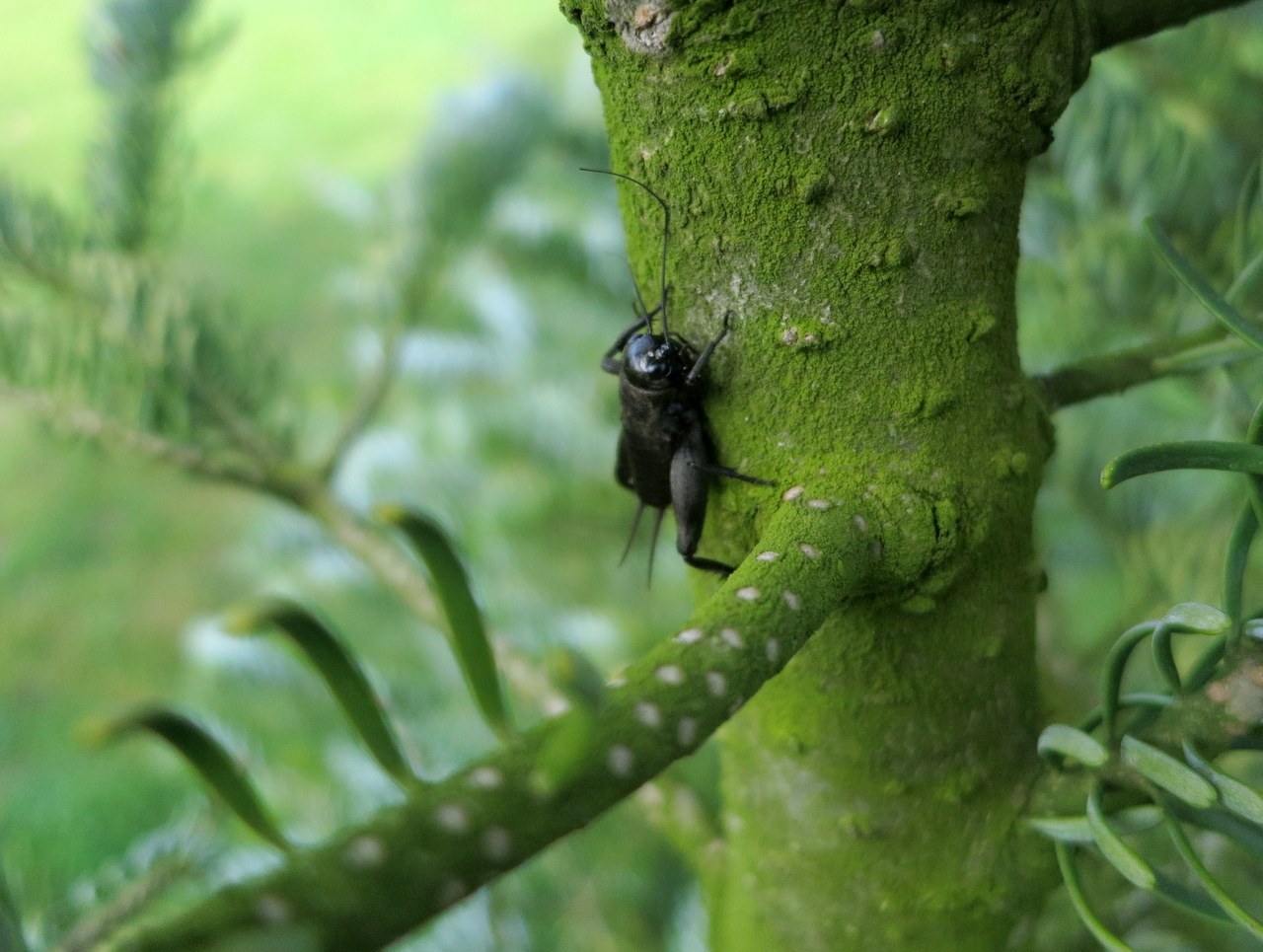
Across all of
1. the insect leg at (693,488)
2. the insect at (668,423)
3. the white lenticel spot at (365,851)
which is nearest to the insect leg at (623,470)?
the insect at (668,423)

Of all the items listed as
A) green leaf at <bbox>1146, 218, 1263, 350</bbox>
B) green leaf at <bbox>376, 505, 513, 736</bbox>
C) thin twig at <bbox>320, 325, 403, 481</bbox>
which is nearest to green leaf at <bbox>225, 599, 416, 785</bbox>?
green leaf at <bbox>376, 505, 513, 736</bbox>

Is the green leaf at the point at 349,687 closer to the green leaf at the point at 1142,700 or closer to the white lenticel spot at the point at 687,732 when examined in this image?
the white lenticel spot at the point at 687,732

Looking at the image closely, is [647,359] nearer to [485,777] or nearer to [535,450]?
[485,777]

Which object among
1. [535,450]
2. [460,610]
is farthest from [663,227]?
[535,450]

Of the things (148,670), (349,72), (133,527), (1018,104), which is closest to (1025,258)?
(1018,104)

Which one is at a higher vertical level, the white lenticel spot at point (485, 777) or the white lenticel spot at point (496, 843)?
the white lenticel spot at point (485, 777)

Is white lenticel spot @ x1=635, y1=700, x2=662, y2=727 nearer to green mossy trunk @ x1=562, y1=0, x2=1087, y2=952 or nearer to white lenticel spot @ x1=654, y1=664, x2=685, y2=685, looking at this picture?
white lenticel spot @ x1=654, y1=664, x2=685, y2=685
